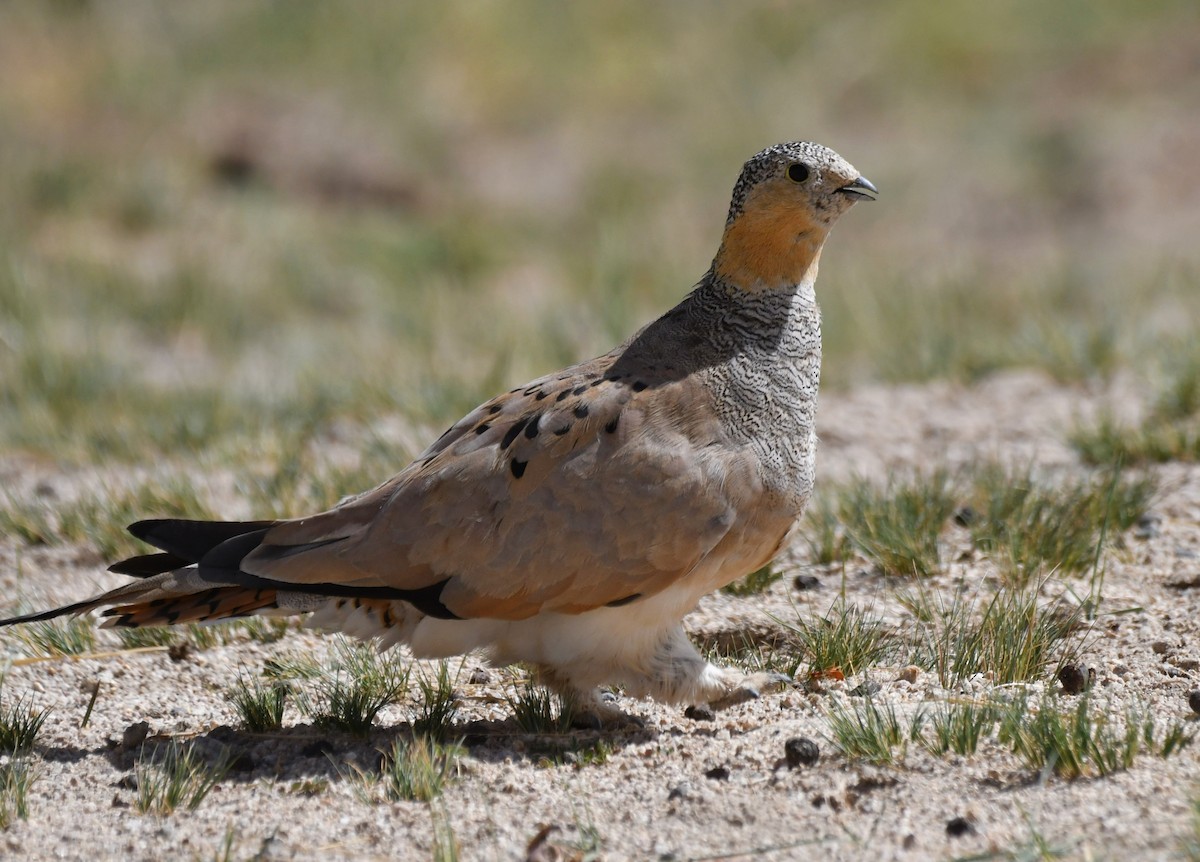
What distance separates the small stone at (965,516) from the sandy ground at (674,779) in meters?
0.30

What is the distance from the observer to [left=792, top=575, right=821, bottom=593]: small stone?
5.12 m

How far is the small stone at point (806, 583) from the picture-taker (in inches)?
202

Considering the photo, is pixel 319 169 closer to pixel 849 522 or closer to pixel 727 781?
pixel 849 522

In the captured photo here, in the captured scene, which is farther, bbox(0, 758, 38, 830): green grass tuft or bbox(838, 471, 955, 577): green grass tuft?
bbox(838, 471, 955, 577): green grass tuft

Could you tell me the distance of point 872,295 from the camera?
947 centimetres

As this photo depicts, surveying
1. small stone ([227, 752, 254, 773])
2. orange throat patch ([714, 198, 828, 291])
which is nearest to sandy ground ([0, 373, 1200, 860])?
small stone ([227, 752, 254, 773])

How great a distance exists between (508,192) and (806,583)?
9316 mm

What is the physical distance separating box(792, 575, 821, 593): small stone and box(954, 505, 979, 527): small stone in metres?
0.67

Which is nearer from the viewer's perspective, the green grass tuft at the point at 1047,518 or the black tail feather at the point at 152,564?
the black tail feather at the point at 152,564

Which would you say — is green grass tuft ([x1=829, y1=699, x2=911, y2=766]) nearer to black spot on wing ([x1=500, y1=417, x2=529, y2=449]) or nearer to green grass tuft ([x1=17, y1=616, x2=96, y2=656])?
black spot on wing ([x1=500, y1=417, x2=529, y2=449])

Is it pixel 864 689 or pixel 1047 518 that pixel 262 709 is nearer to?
pixel 864 689

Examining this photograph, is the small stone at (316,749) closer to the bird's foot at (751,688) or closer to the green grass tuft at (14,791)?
the green grass tuft at (14,791)

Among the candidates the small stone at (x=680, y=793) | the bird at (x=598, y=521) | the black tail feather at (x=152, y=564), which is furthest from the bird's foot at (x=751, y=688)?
the black tail feather at (x=152, y=564)

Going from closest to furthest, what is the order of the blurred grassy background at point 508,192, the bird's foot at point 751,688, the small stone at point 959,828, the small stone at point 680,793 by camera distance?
the small stone at point 959,828, the small stone at point 680,793, the bird's foot at point 751,688, the blurred grassy background at point 508,192
